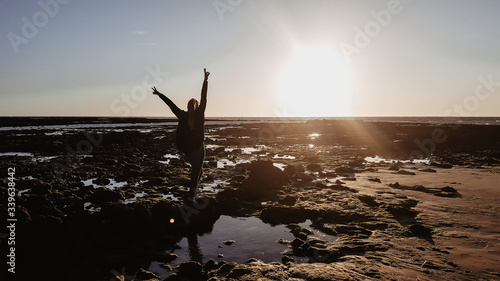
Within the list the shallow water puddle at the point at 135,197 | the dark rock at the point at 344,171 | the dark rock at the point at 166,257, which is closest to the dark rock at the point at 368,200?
the dark rock at the point at 344,171

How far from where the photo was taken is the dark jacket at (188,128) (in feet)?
24.4

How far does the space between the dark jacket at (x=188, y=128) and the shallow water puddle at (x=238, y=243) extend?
249cm

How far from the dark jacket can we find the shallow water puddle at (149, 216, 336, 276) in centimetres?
249

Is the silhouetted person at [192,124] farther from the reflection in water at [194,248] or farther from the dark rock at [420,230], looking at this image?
→ the dark rock at [420,230]

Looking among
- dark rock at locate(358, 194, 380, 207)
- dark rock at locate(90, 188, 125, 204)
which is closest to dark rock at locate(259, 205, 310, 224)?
dark rock at locate(358, 194, 380, 207)

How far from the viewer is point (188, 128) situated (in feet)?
25.3

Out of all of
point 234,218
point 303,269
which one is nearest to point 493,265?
point 303,269

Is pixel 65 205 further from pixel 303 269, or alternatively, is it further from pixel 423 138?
pixel 423 138

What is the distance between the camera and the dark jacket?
7445mm

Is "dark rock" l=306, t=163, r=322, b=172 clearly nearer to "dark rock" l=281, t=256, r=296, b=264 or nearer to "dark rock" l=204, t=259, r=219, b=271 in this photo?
"dark rock" l=281, t=256, r=296, b=264

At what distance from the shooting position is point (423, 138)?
40.5m

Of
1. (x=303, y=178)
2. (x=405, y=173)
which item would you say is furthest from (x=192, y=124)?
(x=405, y=173)

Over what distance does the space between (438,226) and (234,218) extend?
5.94 metres

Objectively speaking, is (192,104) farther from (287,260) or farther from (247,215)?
(287,260)
